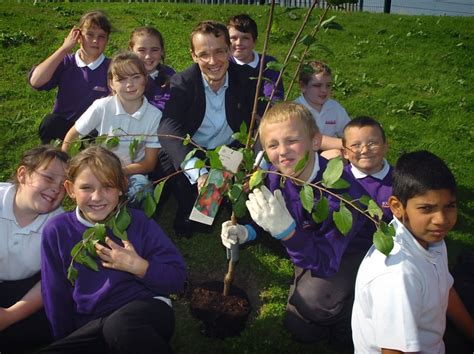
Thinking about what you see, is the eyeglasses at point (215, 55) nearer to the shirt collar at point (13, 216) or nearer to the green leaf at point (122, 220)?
the shirt collar at point (13, 216)

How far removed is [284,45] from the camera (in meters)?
7.34

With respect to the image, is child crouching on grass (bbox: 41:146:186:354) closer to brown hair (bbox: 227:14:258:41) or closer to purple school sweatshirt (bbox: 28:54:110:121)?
purple school sweatshirt (bbox: 28:54:110:121)

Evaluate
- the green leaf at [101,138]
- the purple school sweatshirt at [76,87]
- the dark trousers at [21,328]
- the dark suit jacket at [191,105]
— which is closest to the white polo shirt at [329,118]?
the dark suit jacket at [191,105]

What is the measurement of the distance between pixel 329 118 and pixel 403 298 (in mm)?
2414

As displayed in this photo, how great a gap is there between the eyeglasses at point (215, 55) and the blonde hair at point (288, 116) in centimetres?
88

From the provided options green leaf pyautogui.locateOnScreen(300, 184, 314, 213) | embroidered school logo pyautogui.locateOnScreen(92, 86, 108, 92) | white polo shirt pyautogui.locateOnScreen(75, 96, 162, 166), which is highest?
embroidered school logo pyautogui.locateOnScreen(92, 86, 108, 92)

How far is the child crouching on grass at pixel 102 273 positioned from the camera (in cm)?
221

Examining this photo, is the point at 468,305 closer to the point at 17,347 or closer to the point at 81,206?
the point at 81,206

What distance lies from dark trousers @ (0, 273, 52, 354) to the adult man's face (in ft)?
5.57

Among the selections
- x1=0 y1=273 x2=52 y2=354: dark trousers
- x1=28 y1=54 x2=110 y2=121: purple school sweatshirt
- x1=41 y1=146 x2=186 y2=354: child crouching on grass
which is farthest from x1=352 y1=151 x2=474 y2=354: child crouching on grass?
x1=28 y1=54 x2=110 y2=121: purple school sweatshirt

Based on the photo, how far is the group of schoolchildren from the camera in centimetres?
194

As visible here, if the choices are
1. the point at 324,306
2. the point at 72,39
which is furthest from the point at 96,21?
the point at 324,306

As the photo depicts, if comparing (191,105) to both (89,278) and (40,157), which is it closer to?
(40,157)

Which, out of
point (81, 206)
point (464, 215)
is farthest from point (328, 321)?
point (464, 215)
